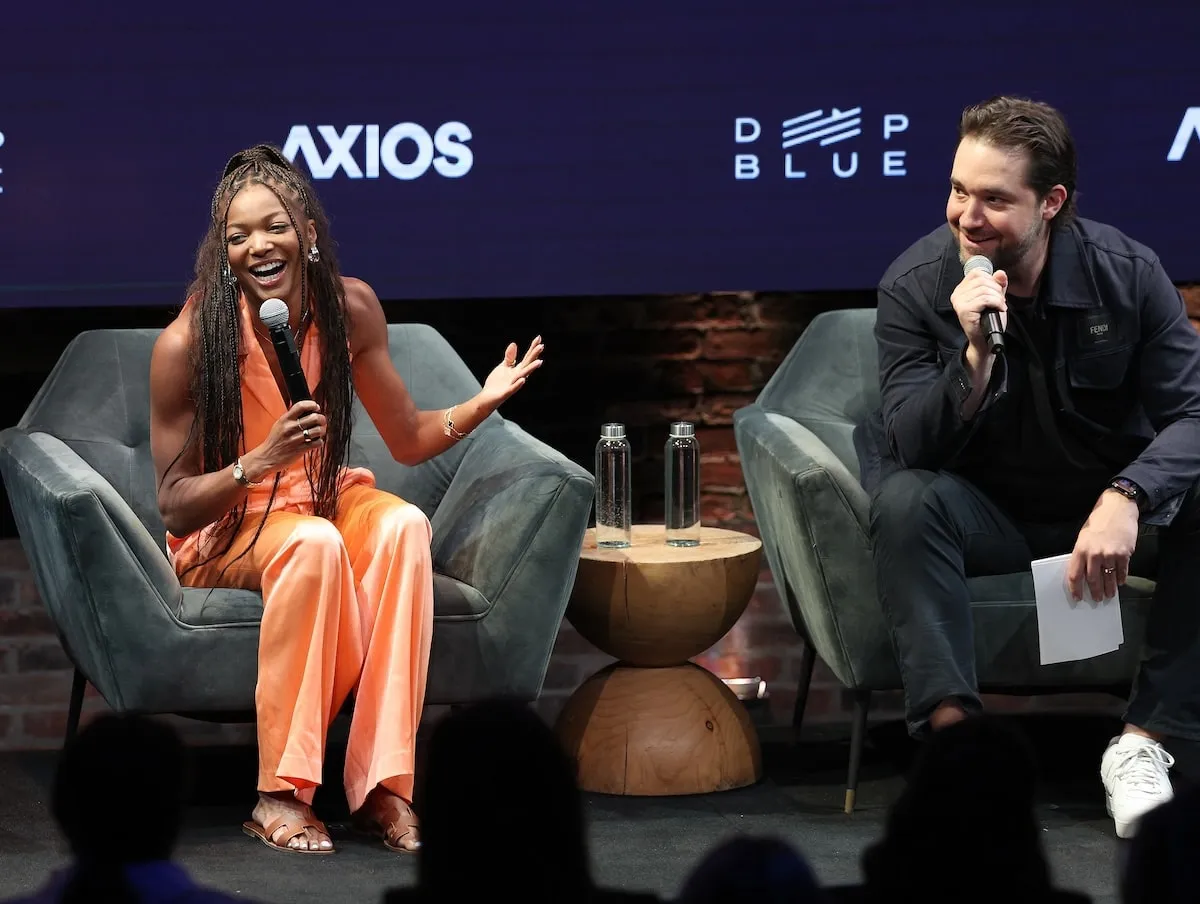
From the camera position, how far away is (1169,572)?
10.0 ft

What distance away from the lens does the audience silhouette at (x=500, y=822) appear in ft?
3.68

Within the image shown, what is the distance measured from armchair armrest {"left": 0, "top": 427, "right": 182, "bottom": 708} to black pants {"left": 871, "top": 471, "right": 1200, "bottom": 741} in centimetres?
120

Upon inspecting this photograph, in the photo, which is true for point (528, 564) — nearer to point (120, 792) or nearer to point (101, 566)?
point (101, 566)

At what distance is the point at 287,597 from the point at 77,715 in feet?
2.21

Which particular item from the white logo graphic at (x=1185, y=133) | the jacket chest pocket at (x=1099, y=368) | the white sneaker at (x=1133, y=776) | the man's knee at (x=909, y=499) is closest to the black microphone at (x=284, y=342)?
the man's knee at (x=909, y=499)

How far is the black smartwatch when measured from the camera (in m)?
3.00

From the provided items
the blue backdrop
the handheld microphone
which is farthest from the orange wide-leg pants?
the blue backdrop

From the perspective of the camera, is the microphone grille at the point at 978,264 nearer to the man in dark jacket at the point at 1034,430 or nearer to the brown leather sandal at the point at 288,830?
the man in dark jacket at the point at 1034,430

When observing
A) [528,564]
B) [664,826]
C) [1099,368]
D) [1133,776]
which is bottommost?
[664,826]

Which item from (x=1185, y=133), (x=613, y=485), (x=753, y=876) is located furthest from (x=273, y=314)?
(x=1185, y=133)

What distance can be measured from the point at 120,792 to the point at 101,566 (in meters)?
1.87

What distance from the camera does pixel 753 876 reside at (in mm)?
1083

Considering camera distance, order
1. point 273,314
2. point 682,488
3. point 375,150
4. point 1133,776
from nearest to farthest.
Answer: point 273,314
point 1133,776
point 682,488
point 375,150

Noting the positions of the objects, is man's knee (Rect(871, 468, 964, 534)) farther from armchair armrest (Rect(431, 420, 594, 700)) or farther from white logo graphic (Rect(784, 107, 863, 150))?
white logo graphic (Rect(784, 107, 863, 150))
